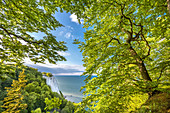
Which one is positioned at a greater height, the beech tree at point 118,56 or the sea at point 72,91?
the beech tree at point 118,56

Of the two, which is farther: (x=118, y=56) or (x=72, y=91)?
(x=72, y=91)

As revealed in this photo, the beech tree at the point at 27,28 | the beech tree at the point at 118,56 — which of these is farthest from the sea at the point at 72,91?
the beech tree at the point at 27,28

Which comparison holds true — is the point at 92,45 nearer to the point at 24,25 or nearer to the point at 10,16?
the point at 24,25

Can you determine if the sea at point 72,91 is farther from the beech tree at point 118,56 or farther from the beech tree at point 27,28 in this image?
the beech tree at point 27,28

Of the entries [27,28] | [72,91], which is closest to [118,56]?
[27,28]

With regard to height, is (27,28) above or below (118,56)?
above

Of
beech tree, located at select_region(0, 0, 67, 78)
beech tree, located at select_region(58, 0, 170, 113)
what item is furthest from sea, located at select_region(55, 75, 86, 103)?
beech tree, located at select_region(0, 0, 67, 78)

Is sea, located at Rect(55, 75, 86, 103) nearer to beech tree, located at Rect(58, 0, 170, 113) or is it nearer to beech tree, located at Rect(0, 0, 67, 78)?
beech tree, located at Rect(58, 0, 170, 113)

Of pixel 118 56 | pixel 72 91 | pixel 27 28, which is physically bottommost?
pixel 72 91

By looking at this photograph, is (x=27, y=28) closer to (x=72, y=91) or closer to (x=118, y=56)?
(x=118, y=56)

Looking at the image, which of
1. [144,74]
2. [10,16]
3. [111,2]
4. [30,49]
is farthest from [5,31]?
[144,74]

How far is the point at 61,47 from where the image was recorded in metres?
3.08

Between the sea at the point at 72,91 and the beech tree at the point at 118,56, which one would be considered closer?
the beech tree at the point at 118,56

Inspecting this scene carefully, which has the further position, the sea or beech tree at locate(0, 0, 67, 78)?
the sea
